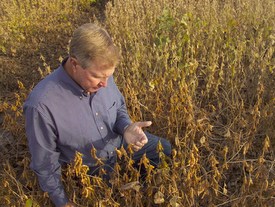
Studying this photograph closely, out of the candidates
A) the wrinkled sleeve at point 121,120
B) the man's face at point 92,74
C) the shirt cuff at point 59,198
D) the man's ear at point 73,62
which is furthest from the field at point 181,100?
the man's ear at point 73,62

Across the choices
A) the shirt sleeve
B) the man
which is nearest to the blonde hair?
the man

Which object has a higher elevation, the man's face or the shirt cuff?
the man's face

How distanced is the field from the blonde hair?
453 mm

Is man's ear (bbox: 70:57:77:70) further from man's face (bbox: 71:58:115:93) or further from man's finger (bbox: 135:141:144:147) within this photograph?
man's finger (bbox: 135:141:144:147)

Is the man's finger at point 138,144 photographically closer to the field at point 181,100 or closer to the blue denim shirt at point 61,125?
the field at point 181,100

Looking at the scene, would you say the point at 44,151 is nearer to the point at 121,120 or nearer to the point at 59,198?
the point at 59,198

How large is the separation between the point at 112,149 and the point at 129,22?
198cm

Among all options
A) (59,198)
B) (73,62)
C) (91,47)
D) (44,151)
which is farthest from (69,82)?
(59,198)

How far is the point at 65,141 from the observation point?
1.71 m

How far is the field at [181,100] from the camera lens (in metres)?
1.72

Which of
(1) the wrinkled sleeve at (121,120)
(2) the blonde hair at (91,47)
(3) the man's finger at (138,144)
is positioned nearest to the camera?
(2) the blonde hair at (91,47)

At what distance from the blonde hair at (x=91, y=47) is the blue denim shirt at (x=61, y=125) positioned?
20cm

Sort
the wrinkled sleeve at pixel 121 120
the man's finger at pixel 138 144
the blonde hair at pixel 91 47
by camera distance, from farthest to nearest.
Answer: the wrinkled sleeve at pixel 121 120, the man's finger at pixel 138 144, the blonde hair at pixel 91 47

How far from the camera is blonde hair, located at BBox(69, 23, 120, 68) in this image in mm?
1491
